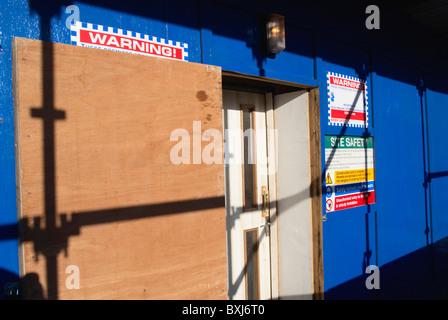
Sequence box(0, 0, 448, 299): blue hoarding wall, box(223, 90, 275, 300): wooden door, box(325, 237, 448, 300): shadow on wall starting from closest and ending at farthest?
box(0, 0, 448, 299): blue hoarding wall → box(223, 90, 275, 300): wooden door → box(325, 237, 448, 300): shadow on wall

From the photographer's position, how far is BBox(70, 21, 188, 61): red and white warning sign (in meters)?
1.81

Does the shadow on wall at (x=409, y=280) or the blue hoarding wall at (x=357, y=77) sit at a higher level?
the blue hoarding wall at (x=357, y=77)

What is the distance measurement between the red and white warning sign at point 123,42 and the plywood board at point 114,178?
162mm

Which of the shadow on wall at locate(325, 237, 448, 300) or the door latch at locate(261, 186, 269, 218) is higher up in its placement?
the door latch at locate(261, 186, 269, 218)

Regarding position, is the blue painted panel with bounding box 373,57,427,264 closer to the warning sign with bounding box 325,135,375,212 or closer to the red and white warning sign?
the warning sign with bounding box 325,135,375,212

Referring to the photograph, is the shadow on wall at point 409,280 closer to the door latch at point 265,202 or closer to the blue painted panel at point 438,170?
the blue painted panel at point 438,170

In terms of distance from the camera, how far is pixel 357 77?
3.42 m

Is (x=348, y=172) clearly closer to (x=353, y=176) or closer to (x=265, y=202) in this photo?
(x=353, y=176)

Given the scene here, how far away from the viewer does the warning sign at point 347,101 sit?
10.3 ft

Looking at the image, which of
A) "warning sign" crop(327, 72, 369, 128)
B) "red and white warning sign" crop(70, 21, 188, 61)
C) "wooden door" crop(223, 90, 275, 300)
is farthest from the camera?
"warning sign" crop(327, 72, 369, 128)

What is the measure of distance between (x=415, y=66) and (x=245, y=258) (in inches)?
130

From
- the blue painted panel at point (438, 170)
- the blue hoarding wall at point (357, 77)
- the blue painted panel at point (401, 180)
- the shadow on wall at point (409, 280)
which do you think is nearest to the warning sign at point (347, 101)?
the blue hoarding wall at point (357, 77)

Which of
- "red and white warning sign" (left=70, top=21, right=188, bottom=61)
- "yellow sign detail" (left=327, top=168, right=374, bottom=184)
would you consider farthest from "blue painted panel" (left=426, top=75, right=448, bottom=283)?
"red and white warning sign" (left=70, top=21, right=188, bottom=61)

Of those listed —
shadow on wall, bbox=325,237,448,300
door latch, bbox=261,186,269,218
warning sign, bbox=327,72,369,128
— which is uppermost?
warning sign, bbox=327,72,369,128
